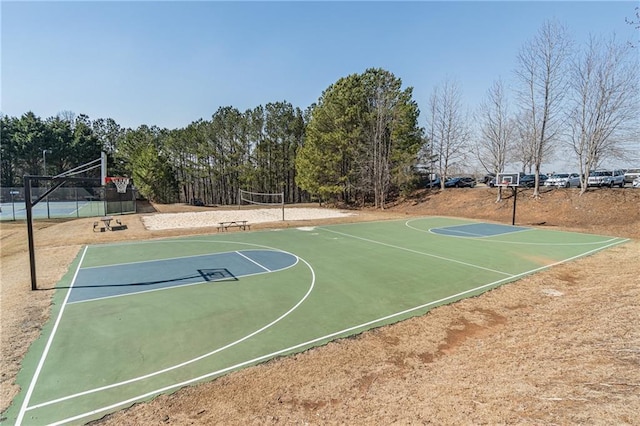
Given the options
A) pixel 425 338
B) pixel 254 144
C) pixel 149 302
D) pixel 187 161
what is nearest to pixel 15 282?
pixel 149 302

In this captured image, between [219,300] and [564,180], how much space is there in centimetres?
3733

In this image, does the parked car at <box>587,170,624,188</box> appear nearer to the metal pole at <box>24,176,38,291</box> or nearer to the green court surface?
the green court surface

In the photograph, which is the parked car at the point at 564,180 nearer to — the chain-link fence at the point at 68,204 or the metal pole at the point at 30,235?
the metal pole at the point at 30,235

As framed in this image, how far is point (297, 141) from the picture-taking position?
4556 centimetres

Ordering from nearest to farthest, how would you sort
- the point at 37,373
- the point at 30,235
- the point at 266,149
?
the point at 37,373, the point at 30,235, the point at 266,149

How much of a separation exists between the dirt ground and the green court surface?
0.41 m

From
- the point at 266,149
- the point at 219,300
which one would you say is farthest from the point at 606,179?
the point at 266,149

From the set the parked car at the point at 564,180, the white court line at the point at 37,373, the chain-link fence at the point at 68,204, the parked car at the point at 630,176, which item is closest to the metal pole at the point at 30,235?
the white court line at the point at 37,373

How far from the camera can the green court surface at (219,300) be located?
486 centimetres

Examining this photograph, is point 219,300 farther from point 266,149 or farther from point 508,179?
point 266,149

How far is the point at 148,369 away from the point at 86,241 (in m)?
13.6

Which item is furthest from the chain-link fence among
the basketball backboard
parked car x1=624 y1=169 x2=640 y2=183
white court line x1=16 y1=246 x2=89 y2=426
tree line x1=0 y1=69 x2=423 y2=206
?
parked car x1=624 y1=169 x2=640 y2=183

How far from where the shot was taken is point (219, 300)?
8000 millimetres

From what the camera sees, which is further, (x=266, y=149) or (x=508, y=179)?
(x=266, y=149)
